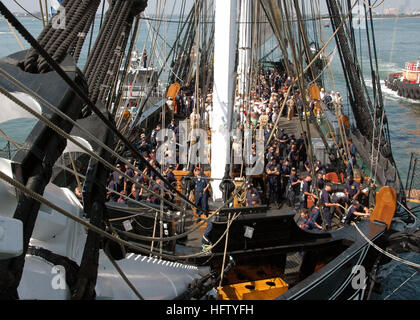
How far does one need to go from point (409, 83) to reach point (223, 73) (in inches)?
1290

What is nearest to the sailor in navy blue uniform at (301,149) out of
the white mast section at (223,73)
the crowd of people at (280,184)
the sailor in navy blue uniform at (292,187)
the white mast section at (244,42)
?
the crowd of people at (280,184)

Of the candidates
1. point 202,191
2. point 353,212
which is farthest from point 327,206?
point 202,191

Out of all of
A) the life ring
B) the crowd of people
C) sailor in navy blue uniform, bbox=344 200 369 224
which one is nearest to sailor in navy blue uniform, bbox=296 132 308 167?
the crowd of people

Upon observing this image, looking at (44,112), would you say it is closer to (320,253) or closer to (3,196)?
(3,196)

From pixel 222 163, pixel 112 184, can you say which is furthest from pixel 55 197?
pixel 112 184

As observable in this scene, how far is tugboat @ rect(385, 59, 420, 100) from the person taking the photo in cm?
3506

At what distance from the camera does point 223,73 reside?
7.33m

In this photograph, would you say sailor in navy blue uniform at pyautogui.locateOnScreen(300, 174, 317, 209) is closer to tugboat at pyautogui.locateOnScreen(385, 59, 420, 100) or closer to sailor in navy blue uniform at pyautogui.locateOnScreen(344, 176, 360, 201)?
sailor in navy blue uniform at pyautogui.locateOnScreen(344, 176, 360, 201)

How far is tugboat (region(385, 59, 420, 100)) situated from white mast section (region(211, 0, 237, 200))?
31.9 meters

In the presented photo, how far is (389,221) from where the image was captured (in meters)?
7.92

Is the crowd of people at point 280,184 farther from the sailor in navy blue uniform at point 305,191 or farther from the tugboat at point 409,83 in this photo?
the tugboat at point 409,83

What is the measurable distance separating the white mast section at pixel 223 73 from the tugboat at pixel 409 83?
105ft

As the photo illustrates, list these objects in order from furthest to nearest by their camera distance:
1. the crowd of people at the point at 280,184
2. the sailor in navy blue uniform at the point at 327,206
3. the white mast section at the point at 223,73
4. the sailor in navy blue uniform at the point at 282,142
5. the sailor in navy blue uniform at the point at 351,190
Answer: the sailor in navy blue uniform at the point at 282,142, the sailor in navy blue uniform at the point at 351,190, the sailor in navy blue uniform at the point at 327,206, the crowd of people at the point at 280,184, the white mast section at the point at 223,73

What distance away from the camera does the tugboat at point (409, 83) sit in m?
35.1
